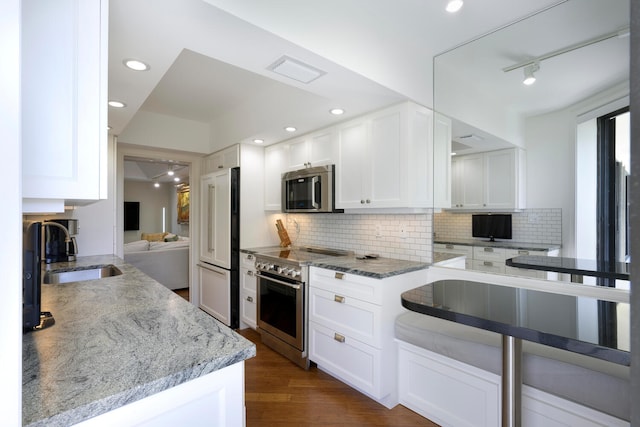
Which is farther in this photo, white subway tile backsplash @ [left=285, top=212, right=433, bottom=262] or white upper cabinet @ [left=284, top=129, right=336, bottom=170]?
white upper cabinet @ [left=284, top=129, right=336, bottom=170]

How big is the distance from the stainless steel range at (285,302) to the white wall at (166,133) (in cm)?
188

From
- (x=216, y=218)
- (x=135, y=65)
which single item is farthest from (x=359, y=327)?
(x=216, y=218)

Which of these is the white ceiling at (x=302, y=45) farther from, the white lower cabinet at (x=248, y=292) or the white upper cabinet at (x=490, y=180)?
the white lower cabinet at (x=248, y=292)

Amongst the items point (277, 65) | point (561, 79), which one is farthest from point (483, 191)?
point (277, 65)

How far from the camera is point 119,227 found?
370 cm

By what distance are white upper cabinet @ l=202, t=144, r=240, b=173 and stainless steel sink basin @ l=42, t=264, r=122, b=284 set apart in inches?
66.5

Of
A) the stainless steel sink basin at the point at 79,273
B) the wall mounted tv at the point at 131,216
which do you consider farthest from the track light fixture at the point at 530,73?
the wall mounted tv at the point at 131,216

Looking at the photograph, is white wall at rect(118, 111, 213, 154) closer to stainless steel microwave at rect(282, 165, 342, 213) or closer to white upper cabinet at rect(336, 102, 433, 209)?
stainless steel microwave at rect(282, 165, 342, 213)

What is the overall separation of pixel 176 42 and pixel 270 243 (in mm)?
2720

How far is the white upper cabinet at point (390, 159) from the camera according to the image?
2.46m

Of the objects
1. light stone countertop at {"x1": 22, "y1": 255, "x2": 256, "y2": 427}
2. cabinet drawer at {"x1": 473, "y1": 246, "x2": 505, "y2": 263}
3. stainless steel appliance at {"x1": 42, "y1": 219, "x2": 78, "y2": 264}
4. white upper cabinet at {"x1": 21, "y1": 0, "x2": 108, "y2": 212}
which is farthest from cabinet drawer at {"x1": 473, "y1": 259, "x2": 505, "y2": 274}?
stainless steel appliance at {"x1": 42, "y1": 219, "x2": 78, "y2": 264}

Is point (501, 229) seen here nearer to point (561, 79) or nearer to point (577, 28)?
point (561, 79)

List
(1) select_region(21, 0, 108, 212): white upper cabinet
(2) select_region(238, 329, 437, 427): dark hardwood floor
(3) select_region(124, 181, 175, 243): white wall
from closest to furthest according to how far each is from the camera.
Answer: (1) select_region(21, 0, 108, 212): white upper cabinet
(2) select_region(238, 329, 437, 427): dark hardwood floor
(3) select_region(124, 181, 175, 243): white wall

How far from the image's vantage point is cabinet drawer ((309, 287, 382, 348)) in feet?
7.20
